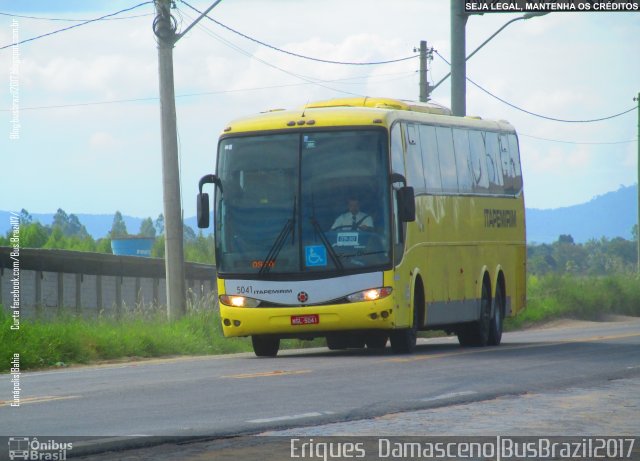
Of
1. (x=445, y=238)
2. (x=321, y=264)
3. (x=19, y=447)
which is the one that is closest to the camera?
(x=19, y=447)

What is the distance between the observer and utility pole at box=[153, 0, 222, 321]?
89.0 feet

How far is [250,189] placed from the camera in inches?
839

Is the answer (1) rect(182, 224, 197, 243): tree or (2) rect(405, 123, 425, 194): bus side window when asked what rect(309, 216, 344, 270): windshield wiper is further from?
(1) rect(182, 224, 197, 243): tree

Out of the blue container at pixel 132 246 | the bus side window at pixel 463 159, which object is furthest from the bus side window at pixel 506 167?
the blue container at pixel 132 246

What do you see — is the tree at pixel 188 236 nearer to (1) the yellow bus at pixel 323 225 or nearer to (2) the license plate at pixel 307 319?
(1) the yellow bus at pixel 323 225

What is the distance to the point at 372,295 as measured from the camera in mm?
20703

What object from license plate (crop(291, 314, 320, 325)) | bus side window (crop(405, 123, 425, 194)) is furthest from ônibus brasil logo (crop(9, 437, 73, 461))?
bus side window (crop(405, 123, 425, 194))

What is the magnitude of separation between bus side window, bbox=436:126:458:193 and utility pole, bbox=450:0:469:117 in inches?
386

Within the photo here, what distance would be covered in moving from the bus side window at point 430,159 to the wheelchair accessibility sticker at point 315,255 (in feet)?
9.81

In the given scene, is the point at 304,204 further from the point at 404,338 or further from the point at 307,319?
the point at 404,338

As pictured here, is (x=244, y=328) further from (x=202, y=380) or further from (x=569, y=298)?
(x=569, y=298)

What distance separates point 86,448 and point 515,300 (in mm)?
18946

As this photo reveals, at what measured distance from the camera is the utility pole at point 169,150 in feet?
89.0

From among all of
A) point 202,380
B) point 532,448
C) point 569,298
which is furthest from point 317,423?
point 569,298
